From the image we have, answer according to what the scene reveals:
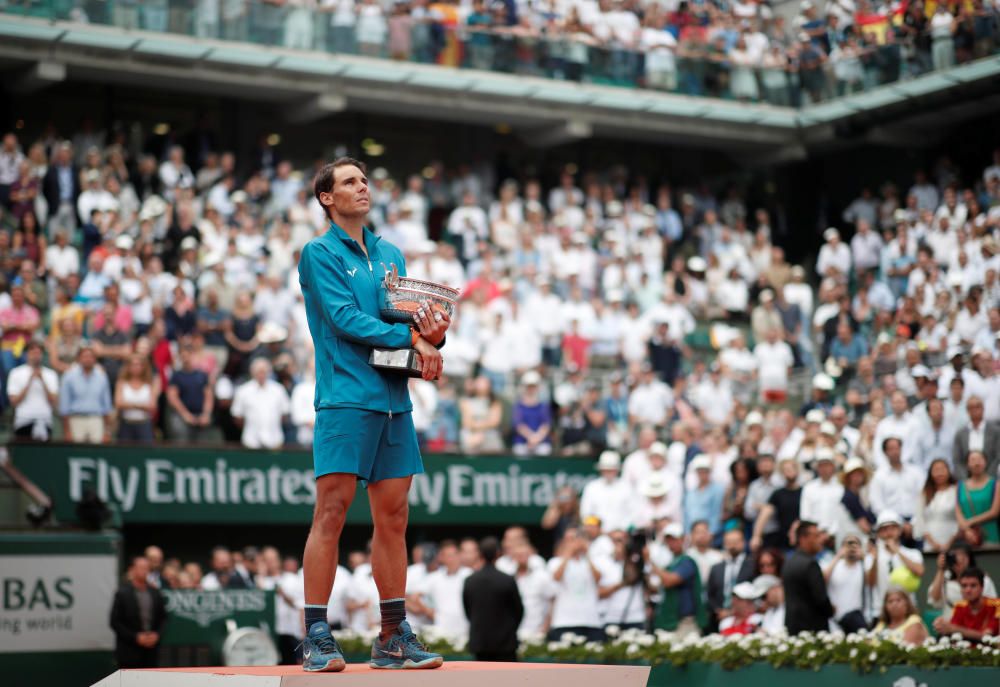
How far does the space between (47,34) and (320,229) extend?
4.93 m

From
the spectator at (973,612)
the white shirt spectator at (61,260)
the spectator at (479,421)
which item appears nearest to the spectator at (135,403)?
the white shirt spectator at (61,260)

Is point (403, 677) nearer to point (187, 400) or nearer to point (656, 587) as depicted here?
point (656, 587)

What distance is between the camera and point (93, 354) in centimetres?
1728

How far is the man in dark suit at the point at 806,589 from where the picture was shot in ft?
42.4

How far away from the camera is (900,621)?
1253cm

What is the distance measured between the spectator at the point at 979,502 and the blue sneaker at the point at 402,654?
8.62 meters

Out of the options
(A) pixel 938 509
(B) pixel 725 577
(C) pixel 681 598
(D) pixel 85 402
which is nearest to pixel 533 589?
(C) pixel 681 598

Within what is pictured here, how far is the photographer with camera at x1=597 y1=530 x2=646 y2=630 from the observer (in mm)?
15320

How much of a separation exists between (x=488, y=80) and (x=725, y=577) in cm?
1272

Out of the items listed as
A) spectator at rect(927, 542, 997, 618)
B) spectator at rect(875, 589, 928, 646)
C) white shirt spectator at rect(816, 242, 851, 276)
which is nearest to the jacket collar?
spectator at rect(875, 589, 928, 646)

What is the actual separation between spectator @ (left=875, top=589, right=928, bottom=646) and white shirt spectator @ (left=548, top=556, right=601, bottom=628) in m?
3.20

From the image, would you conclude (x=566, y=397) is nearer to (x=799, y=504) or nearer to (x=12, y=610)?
(x=799, y=504)

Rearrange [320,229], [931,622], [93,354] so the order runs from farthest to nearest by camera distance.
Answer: [320,229], [93,354], [931,622]

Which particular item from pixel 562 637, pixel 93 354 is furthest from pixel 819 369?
pixel 93 354
